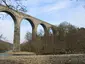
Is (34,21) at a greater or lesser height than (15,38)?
greater

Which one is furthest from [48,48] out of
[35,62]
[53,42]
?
[35,62]

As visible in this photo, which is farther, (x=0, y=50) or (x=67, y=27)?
(x=67, y=27)

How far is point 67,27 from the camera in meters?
58.1

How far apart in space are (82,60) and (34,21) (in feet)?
120

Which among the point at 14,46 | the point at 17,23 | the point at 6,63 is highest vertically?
the point at 17,23

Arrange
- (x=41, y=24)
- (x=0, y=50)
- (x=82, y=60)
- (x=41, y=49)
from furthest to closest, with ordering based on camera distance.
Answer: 1. (x=41, y=24)
2. (x=41, y=49)
3. (x=0, y=50)
4. (x=82, y=60)

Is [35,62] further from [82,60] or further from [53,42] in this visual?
[53,42]

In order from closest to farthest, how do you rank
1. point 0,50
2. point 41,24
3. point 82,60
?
point 82,60, point 0,50, point 41,24

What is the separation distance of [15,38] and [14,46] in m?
1.89

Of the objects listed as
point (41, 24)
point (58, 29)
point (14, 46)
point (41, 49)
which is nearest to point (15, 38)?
point (14, 46)

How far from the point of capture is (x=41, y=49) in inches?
1592

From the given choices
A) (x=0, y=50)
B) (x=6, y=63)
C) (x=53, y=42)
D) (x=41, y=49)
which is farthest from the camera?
(x=53, y=42)

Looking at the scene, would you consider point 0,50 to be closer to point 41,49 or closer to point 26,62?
point 41,49

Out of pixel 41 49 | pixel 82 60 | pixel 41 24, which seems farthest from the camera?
pixel 41 24
